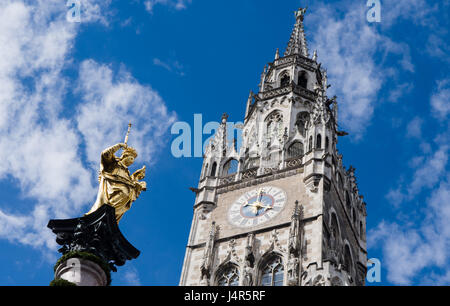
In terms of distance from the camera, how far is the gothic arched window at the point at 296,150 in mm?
52156

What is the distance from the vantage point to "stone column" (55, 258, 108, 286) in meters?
25.6

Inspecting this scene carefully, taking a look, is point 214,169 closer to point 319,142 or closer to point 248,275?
point 319,142

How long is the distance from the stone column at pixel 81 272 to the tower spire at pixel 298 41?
142 ft

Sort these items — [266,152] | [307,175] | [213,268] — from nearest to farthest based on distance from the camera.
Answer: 1. [213,268]
2. [307,175]
3. [266,152]

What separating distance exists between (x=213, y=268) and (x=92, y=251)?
702 inches

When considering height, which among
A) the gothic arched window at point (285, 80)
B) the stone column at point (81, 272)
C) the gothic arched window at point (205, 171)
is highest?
the gothic arched window at point (285, 80)

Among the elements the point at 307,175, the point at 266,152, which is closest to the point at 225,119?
the point at 266,152

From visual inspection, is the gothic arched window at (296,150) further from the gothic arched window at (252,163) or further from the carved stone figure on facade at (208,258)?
the carved stone figure on facade at (208,258)

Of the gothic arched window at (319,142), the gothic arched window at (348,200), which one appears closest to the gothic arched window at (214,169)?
the gothic arched window at (319,142)

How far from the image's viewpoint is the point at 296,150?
52.8 metres

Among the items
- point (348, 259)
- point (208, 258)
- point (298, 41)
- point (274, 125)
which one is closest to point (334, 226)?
point (348, 259)

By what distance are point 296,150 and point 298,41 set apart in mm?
18856
